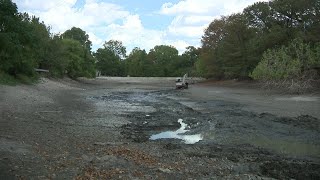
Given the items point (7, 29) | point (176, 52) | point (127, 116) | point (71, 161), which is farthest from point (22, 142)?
point (176, 52)

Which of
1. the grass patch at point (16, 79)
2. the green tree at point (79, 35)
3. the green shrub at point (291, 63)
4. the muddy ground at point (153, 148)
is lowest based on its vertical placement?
the muddy ground at point (153, 148)

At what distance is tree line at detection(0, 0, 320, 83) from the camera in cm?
3501

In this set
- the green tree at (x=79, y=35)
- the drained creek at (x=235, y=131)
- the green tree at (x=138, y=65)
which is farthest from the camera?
the green tree at (x=138, y=65)

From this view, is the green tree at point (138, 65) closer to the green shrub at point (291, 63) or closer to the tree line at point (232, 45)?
the tree line at point (232, 45)

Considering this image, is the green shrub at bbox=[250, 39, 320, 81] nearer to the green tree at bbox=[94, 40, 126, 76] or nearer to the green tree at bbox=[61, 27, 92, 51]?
the green tree at bbox=[61, 27, 92, 51]

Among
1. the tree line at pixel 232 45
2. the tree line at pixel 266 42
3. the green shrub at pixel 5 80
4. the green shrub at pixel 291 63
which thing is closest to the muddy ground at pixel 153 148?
the tree line at pixel 232 45

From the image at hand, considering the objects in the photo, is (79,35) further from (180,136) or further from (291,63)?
(180,136)

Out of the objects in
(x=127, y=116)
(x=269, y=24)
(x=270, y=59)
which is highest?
(x=269, y=24)

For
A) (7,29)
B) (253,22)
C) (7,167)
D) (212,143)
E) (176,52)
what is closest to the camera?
(7,167)

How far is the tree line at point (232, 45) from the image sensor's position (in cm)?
3501

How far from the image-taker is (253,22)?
71250 mm

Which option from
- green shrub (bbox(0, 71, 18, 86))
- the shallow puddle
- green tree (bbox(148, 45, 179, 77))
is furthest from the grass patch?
green tree (bbox(148, 45, 179, 77))

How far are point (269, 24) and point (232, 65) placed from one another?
35.0 feet

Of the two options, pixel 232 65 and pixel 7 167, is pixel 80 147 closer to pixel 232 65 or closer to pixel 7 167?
pixel 7 167
